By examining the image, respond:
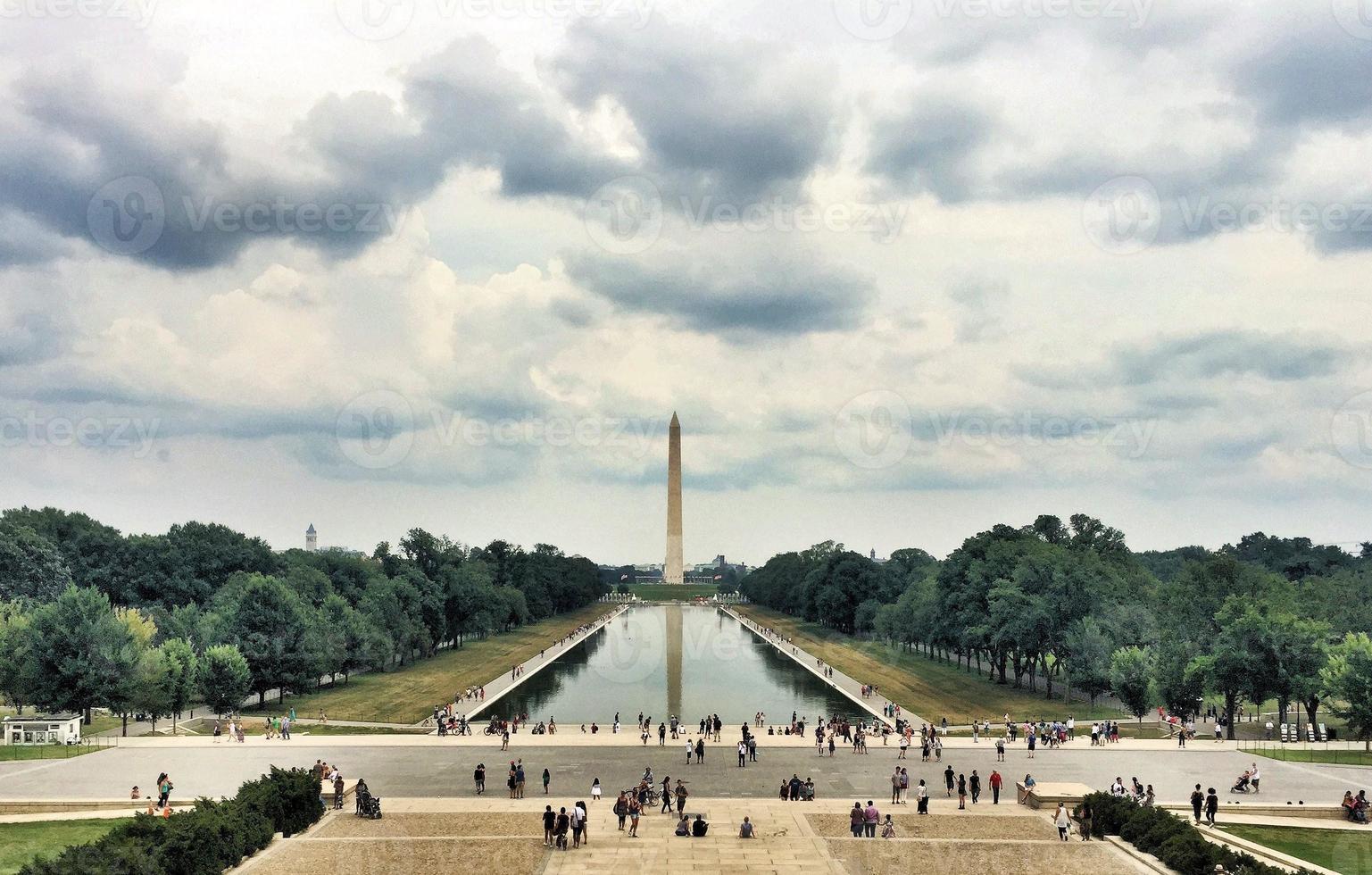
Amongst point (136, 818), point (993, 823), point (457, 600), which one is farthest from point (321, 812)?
point (457, 600)

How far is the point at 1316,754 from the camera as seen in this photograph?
45250 millimetres

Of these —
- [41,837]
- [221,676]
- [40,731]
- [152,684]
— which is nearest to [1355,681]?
[41,837]

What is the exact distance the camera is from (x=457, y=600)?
105250 mm

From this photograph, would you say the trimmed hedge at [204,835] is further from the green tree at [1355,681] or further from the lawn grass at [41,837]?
the green tree at [1355,681]

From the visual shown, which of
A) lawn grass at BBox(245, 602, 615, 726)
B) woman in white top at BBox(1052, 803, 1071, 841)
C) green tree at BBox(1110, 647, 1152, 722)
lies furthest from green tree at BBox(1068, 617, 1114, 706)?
lawn grass at BBox(245, 602, 615, 726)

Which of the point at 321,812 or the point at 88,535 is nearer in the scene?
the point at 321,812

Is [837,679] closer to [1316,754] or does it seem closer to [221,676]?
[1316,754]

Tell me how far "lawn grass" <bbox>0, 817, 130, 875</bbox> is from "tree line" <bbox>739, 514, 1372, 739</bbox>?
4620 cm

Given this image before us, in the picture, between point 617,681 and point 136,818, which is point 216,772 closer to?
point 136,818

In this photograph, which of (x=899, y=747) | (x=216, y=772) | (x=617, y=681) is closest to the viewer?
(x=216, y=772)

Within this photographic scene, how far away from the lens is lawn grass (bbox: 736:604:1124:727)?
59.2m

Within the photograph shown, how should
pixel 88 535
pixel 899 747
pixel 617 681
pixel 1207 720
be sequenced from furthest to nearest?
1. pixel 88 535
2. pixel 617 681
3. pixel 1207 720
4. pixel 899 747

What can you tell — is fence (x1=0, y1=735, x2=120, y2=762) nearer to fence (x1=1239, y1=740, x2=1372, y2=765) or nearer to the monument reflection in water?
the monument reflection in water

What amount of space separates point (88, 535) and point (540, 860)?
9370 centimetres
